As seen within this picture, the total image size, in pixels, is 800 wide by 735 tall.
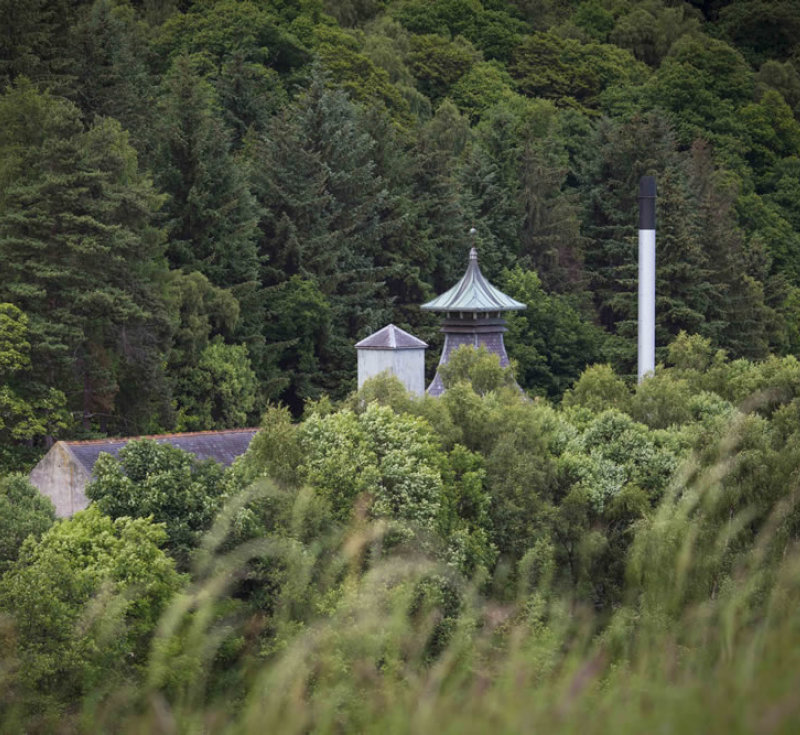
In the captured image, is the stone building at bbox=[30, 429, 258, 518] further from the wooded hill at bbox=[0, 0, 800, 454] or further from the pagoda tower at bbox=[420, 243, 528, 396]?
the pagoda tower at bbox=[420, 243, 528, 396]

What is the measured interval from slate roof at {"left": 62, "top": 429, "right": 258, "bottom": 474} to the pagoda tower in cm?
1712

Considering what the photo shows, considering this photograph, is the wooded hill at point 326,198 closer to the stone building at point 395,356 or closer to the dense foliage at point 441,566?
the stone building at point 395,356

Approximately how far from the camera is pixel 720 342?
76.8 metres

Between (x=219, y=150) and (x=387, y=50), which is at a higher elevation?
(x=387, y=50)

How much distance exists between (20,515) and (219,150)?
3713 centimetres

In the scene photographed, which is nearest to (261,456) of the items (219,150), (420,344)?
(420,344)

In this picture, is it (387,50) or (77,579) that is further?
(387,50)

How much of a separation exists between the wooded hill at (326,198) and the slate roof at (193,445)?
8099mm

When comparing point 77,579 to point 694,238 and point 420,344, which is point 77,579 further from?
point 694,238

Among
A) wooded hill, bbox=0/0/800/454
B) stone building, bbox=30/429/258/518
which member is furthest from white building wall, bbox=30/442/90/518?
wooded hill, bbox=0/0/800/454

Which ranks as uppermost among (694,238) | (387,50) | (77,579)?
(387,50)

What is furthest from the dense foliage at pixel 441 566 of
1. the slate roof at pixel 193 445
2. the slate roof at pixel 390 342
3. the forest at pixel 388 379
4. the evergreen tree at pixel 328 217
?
the evergreen tree at pixel 328 217

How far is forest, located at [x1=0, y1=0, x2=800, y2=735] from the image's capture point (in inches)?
192

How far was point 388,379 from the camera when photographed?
36062mm
